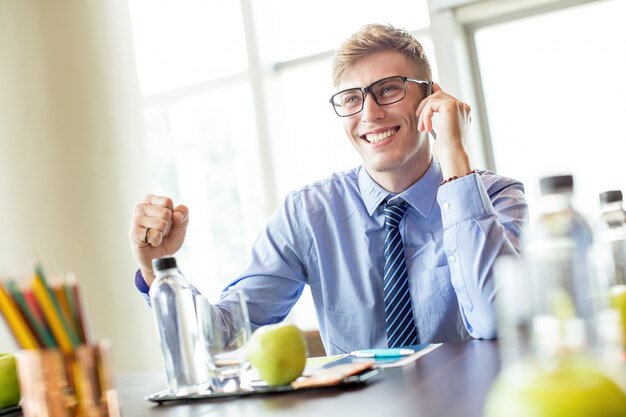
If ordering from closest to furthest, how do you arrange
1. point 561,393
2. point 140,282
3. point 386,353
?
1. point 561,393
2. point 386,353
3. point 140,282

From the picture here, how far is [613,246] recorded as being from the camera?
4.28 ft

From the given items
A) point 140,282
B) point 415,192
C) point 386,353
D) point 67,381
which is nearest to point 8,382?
point 140,282

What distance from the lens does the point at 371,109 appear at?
2.25 metres

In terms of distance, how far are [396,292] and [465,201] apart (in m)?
0.34

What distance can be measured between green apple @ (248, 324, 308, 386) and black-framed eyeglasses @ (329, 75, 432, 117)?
3.54 feet

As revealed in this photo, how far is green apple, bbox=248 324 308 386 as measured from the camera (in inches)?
49.2

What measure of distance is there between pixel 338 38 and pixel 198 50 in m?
0.95

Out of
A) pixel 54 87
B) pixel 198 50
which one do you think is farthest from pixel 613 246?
pixel 54 87

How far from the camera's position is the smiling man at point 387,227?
69.5 inches

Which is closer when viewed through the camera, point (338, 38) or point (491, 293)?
point (491, 293)

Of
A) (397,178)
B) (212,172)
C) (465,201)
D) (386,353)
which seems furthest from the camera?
(212,172)

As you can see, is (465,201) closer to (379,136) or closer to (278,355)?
(379,136)

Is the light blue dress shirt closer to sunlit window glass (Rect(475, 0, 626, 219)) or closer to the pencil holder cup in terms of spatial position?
the pencil holder cup

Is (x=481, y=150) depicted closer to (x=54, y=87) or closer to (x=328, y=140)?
(x=328, y=140)
